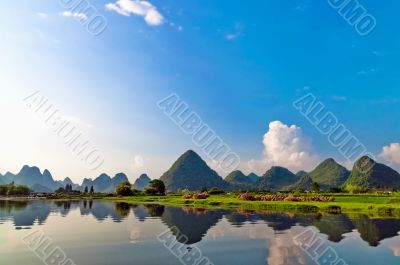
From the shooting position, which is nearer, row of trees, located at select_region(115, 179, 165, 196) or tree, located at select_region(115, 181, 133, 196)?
tree, located at select_region(115, 181, 133, 196)

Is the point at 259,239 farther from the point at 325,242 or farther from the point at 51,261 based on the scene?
the point at 51,261

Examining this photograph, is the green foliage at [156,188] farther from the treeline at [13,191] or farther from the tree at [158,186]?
the treeline at [13,191]

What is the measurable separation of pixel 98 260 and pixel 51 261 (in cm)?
236

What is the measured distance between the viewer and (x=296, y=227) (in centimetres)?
3294

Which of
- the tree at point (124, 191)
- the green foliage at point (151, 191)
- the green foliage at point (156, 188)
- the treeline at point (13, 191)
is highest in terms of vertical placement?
the green foliage at point (156, 188)

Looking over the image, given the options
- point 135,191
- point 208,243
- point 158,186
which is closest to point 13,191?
point 135,191

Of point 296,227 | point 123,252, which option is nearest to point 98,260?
point 123,252

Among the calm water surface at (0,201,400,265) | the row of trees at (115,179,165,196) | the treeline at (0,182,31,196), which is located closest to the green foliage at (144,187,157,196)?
the row of trees at (115,179,165,196)

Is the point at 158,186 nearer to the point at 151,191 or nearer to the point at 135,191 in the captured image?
the point at 151,191

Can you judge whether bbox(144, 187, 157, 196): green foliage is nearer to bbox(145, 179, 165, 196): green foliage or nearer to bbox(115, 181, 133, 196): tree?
bbox(145, 179, 165, 196): green foliage

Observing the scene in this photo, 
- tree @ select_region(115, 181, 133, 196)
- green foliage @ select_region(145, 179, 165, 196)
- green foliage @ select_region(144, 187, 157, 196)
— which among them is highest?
green foliage @ select_region(145, 179, 165, 196)

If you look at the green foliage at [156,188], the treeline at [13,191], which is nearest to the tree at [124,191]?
the green foliage at [156,188]

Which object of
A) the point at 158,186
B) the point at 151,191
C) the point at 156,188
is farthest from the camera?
the point at 158,186

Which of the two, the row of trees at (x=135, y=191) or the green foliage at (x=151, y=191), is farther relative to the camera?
the green foliage at (x=151, y=191)
